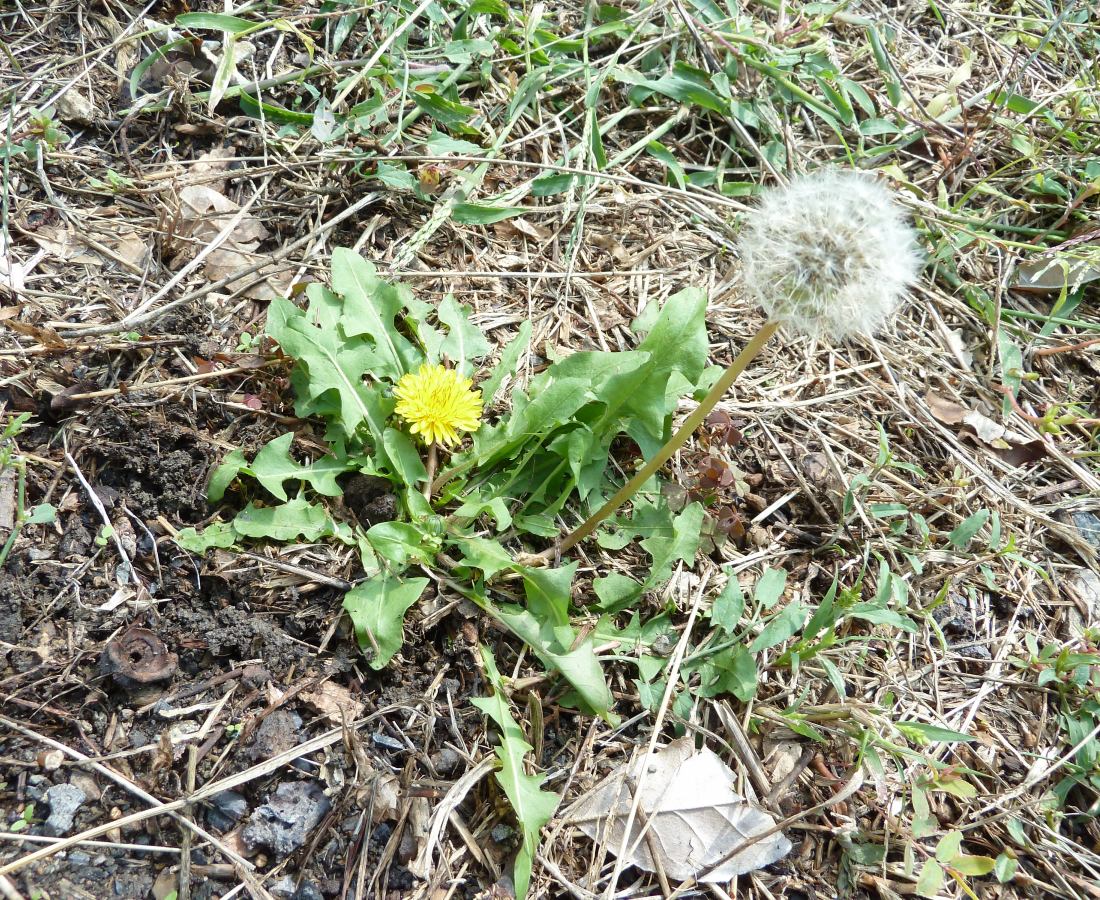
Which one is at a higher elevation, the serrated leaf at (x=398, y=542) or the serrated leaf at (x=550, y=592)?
the serrated leaf at (x=398, y=542)

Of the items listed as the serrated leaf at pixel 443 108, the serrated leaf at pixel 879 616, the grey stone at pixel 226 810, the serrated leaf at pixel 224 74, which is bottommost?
the serrated leaf at pixel 879 616

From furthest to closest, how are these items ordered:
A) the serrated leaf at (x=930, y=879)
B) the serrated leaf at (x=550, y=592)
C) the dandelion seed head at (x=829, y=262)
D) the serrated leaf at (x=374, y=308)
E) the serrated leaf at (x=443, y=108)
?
→ the serrated leaf at (x=443, y=108), the serrated leaf at (x=374, y=308), the serrated leaf at (x=550, y=592), the serrated leaf at (x=930, y=879), the dandelion seed head at (x=829, y=262)

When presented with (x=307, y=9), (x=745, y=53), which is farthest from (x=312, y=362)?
(x=745, y=53)

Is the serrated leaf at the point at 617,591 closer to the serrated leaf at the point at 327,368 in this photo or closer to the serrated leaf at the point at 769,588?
the serrated leaf at the point at 769,588

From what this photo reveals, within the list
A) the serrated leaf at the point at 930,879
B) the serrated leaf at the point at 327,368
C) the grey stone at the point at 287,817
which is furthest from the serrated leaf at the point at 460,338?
the serrated leaf at the point at 930,879

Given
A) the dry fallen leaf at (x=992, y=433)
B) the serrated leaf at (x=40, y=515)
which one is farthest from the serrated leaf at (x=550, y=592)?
the dry fallen leaf at (x=992, y=433)

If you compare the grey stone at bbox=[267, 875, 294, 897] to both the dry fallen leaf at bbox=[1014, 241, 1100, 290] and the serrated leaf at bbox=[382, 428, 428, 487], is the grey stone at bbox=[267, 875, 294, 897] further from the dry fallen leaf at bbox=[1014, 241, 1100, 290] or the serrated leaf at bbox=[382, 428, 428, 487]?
the dry fallen leaf at bbox=[1014, 241, 1100, 290]

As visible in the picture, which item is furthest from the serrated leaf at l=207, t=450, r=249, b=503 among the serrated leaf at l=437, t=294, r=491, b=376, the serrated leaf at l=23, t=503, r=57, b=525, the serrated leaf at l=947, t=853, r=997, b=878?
the serrated leaf at l=947, t=853, r=997, b=878

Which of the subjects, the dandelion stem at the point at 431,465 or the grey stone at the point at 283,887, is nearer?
the grey stone at the point at 283,887

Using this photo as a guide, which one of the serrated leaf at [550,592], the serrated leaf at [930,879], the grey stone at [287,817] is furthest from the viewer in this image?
the serrated leaf at [550,592]
